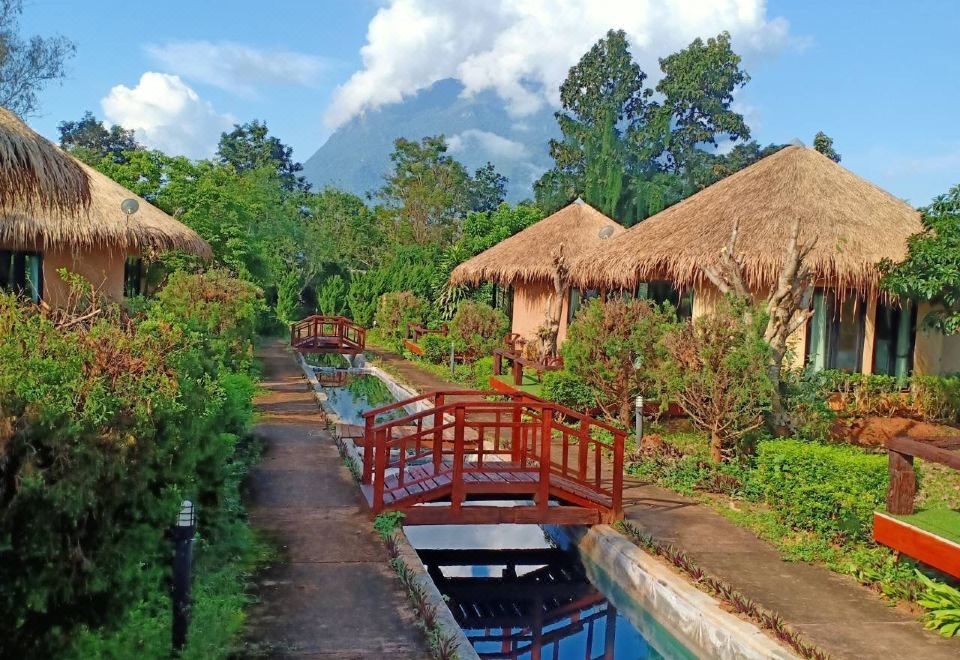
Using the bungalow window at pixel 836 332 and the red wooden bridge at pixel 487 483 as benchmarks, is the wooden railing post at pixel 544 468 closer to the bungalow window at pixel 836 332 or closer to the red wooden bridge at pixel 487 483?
the red wooden bridge at pixel 487 483

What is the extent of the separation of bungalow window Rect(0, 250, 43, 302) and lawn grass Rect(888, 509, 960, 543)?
1393cm

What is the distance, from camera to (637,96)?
41.4 metres

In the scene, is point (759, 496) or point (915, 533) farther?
point (759, 496)

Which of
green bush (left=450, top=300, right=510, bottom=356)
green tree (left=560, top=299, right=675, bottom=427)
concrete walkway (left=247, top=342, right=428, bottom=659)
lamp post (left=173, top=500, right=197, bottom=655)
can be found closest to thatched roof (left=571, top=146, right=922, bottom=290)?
green tree (left=560, top=299, right=675, bottom=427)

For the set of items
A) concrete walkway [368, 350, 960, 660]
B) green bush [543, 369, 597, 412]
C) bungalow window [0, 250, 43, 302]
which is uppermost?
bungalow window [0, 250, 43, 302]

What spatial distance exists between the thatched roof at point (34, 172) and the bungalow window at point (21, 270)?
7.93 m

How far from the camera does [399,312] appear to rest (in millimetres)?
26891

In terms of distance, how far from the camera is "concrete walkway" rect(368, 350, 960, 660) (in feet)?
17.6

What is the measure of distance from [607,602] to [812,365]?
7.64m

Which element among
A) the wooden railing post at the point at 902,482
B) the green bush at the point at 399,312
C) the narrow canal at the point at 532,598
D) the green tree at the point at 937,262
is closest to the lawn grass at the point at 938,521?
the wooden railing post at the point at 902,482

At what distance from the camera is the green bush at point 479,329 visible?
20.1 m

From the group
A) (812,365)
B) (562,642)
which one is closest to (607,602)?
(562,642)

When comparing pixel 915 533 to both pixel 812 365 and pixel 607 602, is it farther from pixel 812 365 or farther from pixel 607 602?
pixel 812 365

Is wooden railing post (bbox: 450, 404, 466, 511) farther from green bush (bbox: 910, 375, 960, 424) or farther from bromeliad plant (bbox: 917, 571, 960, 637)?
green bush (bbox: 910, 375, 960, 424)
